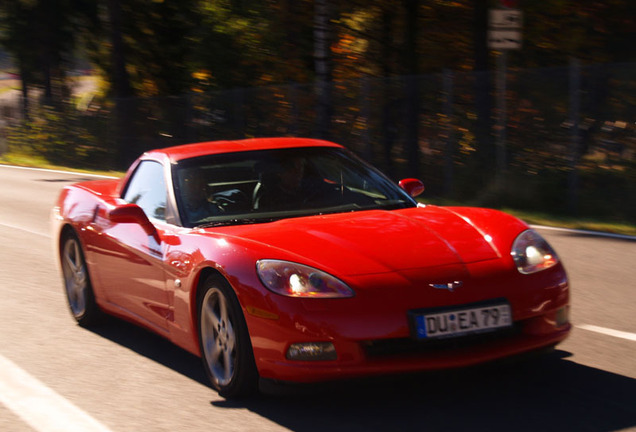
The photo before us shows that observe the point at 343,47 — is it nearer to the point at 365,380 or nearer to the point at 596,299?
the point at 596,299

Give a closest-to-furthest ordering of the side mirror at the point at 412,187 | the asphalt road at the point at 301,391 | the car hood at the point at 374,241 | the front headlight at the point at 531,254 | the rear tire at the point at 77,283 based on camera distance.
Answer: the asphalt road at the point at 301,391, the car hood at the point at 374,241, the front headlight at the point at 531,254, the side mirror at the point at 412,187, the rear tire at the point at 77,283

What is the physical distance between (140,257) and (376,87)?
Answer: 1277 cm

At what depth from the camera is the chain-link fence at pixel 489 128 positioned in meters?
13.6

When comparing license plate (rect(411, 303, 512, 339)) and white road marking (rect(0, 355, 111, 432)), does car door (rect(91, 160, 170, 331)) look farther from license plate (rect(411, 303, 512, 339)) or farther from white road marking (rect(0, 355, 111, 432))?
license plate (rect(411, 303, 512, 339))

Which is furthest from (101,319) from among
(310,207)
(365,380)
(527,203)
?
(527,203)

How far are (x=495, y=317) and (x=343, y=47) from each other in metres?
19.5

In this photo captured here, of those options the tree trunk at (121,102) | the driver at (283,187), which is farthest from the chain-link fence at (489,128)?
the driver at (283,187)

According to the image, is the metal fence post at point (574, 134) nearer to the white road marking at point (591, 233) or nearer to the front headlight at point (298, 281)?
the white road marking at point (591, 233)

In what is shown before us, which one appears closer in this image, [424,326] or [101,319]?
[424,326]

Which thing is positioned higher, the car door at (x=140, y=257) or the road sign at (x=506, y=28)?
the road sign at (x=506, y=28)

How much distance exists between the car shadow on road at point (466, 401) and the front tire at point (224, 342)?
0.35 ft

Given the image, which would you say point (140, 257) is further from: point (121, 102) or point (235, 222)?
point (121, 102)

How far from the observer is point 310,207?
18.8 feet

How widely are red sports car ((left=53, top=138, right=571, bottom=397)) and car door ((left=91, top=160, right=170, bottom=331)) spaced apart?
15 mm
